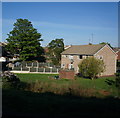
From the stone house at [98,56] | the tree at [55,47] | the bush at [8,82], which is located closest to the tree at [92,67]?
the stone house at [98,56]

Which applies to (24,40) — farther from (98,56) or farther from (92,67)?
(92,67)

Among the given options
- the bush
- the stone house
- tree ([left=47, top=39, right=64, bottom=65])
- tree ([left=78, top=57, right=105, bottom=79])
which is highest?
tree ([left=47, top=39, right=64, bottom=65])

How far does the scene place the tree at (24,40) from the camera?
35.9 m

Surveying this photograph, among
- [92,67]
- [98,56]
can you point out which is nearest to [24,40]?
[98,56]

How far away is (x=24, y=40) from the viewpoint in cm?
3638

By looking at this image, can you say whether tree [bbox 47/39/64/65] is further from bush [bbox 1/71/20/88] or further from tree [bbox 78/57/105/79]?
bush [bbox 1/71/20/88]

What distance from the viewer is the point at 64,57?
36.4 metres

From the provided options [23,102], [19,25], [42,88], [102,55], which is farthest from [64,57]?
[23,102]

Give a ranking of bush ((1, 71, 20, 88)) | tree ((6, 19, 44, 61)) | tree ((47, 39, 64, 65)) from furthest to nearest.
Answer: tree ((47, 39, 64, 65)) → tree ((6, 19, 44, 61)) → bush ((1, 71, 20, 88))

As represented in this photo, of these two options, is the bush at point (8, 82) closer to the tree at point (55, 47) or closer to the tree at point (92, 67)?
the tree at point (92, 67)

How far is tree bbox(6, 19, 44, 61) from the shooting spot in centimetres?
3588

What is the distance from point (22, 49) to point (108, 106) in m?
33.2

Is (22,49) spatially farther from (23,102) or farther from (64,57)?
(23,102)

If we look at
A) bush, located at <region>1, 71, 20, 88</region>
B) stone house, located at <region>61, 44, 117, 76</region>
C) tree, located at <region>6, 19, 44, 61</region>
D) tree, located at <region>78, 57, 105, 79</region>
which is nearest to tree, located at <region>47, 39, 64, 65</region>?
tree, located at <region>6, 19, 44, 61</region>
